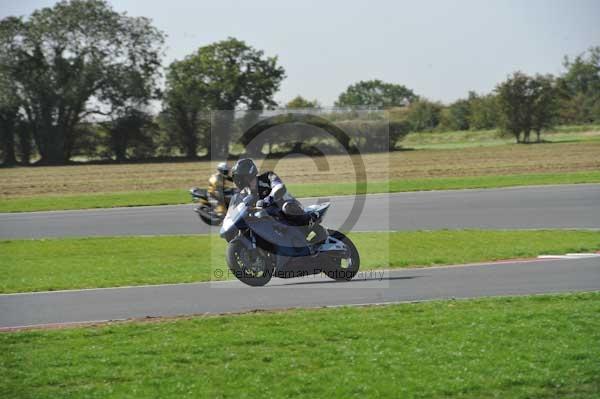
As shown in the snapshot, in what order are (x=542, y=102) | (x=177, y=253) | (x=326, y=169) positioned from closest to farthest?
(x=177, y=253) → (x=326, y=169) → (x=542, y=102)

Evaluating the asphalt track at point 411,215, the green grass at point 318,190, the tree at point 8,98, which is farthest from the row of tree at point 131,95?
the asphalt track at point 411,215

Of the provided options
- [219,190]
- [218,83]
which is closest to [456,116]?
[218,83]

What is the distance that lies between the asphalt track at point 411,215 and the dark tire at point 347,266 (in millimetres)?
7954

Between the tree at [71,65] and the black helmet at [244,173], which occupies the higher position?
the tree at [71,65]

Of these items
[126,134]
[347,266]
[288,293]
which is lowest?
[288,293]

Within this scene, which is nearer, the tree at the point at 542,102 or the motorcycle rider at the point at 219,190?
the motorcycle rider at the point at 219,190

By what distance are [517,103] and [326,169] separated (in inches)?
1056

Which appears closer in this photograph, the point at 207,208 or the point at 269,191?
the point at 269,191

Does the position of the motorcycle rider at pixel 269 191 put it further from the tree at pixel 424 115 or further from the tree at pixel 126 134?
the tree at pixel 424 115

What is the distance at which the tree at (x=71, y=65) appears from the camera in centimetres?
5412

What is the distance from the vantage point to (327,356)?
324 inches

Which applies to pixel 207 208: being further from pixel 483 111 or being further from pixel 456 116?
pixel 456 116

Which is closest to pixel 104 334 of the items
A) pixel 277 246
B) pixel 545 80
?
pixel 277 246

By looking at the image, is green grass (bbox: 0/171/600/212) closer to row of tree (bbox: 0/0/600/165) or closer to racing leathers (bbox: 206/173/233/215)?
racing leathers (bbox: 206/173/233/215)
